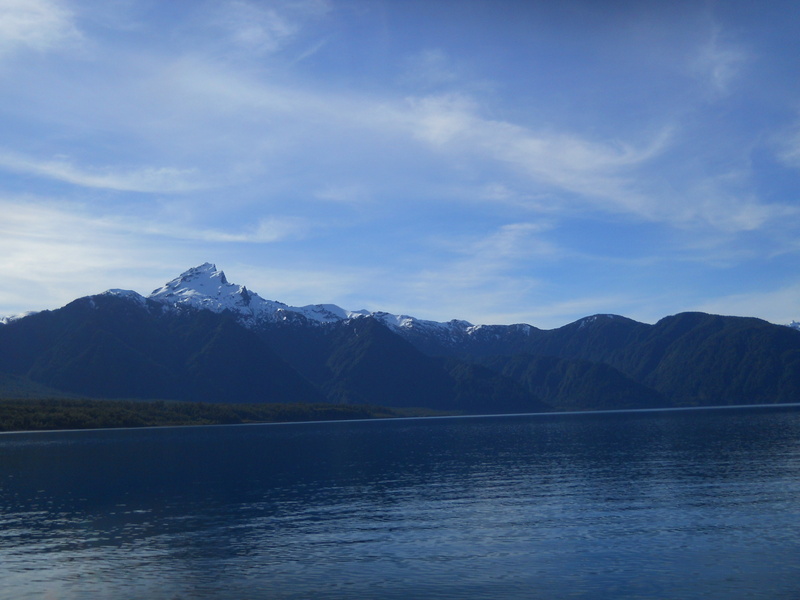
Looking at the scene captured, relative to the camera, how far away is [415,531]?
59844 millimetres

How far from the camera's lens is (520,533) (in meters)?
57.8

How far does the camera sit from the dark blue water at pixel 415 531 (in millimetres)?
43281

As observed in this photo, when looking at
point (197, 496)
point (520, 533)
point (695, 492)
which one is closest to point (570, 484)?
point (695, 492)

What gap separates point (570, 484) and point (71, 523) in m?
55.7

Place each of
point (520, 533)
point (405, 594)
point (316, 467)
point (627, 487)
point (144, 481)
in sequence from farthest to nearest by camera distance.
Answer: point (316, 467), point (144, 481), point (627, 487), point (520, 533), point (405, 594)

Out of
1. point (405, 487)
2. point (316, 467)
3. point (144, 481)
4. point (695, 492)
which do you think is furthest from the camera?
point (316, 467)

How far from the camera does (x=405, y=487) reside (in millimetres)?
90250

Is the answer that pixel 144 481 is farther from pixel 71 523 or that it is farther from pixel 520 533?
pixel 520 533

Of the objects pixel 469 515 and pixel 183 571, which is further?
pixel 469 515

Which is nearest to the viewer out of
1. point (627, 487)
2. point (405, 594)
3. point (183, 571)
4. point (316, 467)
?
point (405, 594)

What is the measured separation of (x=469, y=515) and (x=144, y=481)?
5818 centimetres

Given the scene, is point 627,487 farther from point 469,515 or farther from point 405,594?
point 405,594

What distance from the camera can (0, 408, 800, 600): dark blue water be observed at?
142ft

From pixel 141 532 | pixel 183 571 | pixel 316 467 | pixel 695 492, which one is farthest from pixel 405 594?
pixel 316 467
